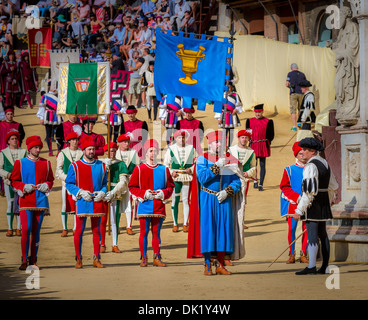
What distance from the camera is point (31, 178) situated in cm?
1399

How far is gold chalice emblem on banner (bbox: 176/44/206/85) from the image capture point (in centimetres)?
1452

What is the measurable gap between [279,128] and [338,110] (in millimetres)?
13061

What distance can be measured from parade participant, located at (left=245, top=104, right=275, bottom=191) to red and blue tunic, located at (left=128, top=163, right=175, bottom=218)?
7.49 meters

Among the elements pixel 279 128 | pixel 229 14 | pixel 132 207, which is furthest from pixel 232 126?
pixel 229 14

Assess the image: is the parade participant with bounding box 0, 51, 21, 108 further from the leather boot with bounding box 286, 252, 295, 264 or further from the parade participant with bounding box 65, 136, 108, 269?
the leather boot with bounding box 286, 252, 295, 264

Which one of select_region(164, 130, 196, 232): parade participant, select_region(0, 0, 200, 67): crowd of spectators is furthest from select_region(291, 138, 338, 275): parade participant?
select_region(0, 0, 200, 67): crowd of spectators

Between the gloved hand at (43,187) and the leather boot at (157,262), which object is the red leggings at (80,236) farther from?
the leather boot at (157,262)

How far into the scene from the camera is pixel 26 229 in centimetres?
1380

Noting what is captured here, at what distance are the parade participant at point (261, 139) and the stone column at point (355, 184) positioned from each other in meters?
6.96

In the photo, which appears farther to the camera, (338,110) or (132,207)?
(132,207)

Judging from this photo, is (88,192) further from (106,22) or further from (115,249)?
(106,22)

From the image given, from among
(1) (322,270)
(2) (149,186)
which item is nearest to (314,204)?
(1) (322,270)

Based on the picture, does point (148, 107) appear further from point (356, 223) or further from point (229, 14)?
point (356, 223)

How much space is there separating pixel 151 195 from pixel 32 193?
5.39 feet
